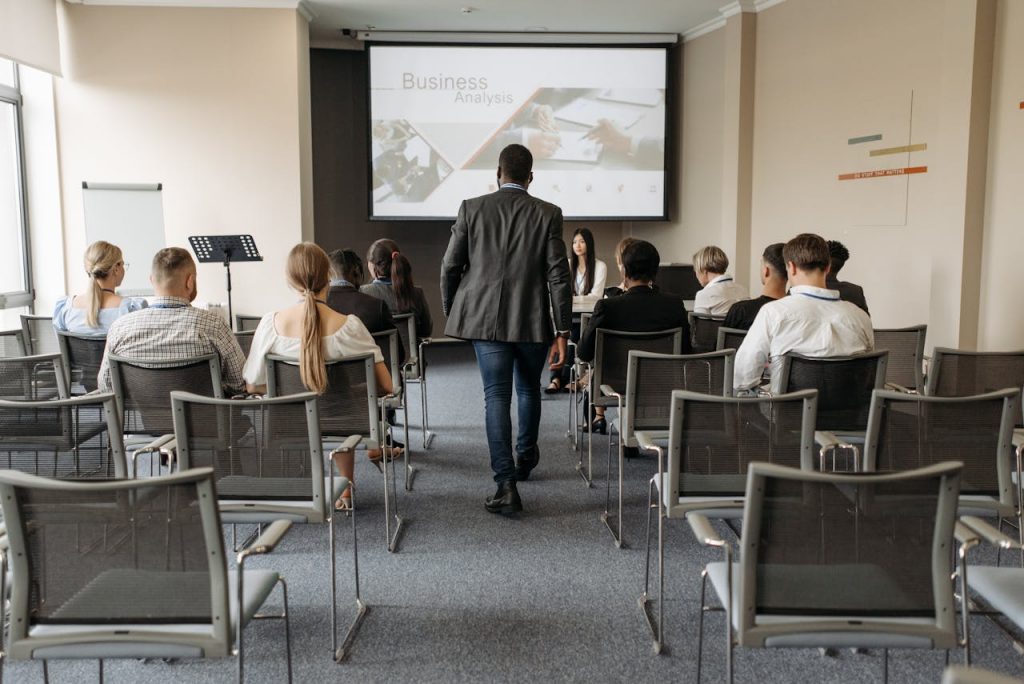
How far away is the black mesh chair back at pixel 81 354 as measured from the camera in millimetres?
3828

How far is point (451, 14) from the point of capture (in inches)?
321

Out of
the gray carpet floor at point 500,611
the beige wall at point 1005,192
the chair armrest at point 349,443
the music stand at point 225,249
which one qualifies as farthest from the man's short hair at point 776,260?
the music stand at point 225,249

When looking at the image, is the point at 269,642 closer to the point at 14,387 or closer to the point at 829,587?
the point at 14,387

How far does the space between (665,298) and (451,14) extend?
505 centimetres

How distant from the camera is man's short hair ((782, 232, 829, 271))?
3.47 metres

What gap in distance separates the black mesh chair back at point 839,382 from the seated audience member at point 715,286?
2.03 metres

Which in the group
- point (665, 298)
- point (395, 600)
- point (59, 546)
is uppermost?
point (665, 298)

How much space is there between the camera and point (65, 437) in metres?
2.61

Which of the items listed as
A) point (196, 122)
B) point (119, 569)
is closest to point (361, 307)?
point (119, 569)

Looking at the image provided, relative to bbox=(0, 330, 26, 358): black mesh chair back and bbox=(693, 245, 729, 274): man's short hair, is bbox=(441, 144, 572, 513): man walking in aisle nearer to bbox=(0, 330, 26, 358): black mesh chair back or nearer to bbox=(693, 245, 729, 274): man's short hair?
bbox=(693, 245, 729, 274): man's short hair

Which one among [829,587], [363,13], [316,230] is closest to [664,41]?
[363,13]

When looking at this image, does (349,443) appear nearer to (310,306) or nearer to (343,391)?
(343,391)

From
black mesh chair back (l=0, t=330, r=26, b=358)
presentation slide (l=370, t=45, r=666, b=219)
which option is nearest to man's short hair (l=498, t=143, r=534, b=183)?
black mesh chair back (l=0, t=330, r=26, b=358)

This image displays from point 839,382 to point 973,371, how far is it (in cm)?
60
